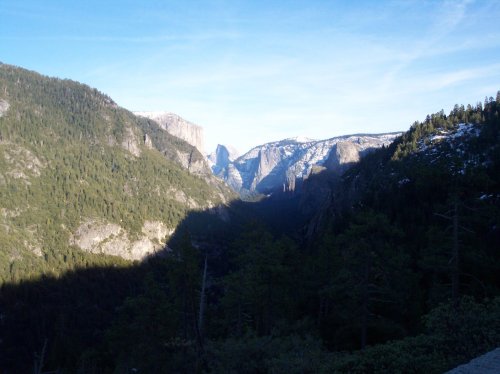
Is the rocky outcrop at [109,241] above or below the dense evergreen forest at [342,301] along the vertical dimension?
below

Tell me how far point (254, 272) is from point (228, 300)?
15.7ft

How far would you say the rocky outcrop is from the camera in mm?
178125

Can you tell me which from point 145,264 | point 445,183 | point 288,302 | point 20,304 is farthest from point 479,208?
point 145,264

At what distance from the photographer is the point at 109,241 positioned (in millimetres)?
185125

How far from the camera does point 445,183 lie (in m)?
19.7

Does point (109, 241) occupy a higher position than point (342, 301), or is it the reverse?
point (342, 301)

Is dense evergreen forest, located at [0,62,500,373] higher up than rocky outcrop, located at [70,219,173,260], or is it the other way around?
dense evergreen forest, located at [0,62,500,373]

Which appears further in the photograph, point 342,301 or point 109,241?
point 109,241

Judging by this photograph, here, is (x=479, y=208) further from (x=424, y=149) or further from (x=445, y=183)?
(x=424, y=149)

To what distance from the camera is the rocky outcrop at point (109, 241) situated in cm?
17812

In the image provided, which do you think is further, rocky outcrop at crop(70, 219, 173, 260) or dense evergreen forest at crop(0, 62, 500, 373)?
rocky outcrop at crop(70, 219, 173, 260)

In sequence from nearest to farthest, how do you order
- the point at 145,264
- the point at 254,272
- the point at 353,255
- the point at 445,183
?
the point at 445,183 → the point at 353,255 → the point at 254,272 → the point at 145,264

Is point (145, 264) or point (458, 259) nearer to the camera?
point (458, 259)

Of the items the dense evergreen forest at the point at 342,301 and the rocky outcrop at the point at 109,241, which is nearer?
the dense evergreen forest at the point at 342,301
